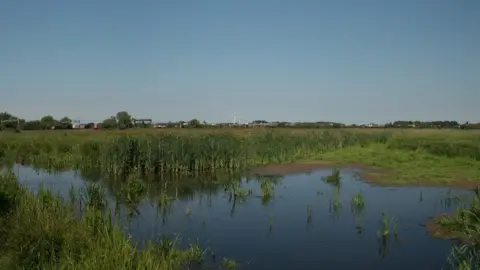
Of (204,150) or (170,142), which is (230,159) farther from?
(170,142)

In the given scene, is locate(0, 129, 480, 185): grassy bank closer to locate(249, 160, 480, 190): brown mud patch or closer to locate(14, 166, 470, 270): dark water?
locate(249, 160, 480, 190): brown mud patch

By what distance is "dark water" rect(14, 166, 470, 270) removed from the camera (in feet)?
37.1

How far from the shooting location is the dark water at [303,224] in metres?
11.3

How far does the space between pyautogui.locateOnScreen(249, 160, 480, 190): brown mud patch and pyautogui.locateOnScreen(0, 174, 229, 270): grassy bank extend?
16.4 metres

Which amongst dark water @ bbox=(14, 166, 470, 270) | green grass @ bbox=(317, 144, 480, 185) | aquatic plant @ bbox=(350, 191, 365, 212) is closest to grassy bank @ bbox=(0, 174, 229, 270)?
dark water @ bbox=(14, 166, 470, 270)

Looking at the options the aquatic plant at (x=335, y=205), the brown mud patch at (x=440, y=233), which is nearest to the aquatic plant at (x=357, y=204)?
the aquatic plant at (x=335, y=205)

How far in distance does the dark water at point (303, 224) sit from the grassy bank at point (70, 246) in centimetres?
195

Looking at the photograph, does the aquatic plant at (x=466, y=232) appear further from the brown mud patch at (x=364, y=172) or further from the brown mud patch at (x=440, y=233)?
the brown mud patch at (x=364, y=172)

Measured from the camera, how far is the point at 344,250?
11961 mm

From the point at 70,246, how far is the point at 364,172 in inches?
944

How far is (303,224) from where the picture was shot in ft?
48.8

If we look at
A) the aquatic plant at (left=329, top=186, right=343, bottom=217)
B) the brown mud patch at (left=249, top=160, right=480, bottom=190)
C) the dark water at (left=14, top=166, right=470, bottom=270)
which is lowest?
the dark water at (left=14, top=166, right=470, bottom=270)

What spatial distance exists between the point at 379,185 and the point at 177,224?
13169 millimetres

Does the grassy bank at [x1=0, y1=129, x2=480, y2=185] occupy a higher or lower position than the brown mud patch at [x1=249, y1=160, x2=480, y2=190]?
higher
